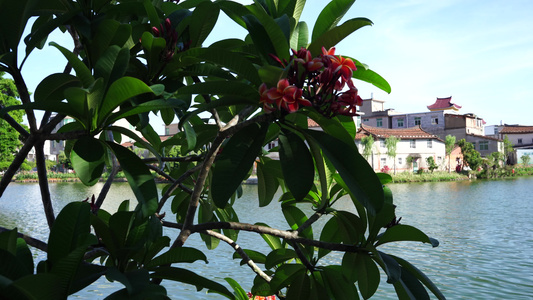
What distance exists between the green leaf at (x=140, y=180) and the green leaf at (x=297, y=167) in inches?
10.4

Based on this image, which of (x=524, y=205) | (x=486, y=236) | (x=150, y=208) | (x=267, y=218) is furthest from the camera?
(x=524, y=205)

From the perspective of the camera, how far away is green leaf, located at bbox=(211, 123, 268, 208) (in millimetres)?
875

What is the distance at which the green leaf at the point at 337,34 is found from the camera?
36.0 inches

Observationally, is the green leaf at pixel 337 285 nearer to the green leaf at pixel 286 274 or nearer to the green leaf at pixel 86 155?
the green leaf at pixel 286 274

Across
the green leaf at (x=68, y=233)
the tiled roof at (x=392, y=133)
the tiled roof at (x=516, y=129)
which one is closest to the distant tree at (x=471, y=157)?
the tiled roof at (x=392, y=133)

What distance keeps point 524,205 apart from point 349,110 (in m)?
14.5

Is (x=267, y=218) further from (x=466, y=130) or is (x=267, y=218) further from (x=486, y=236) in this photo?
(x=466, y=130)

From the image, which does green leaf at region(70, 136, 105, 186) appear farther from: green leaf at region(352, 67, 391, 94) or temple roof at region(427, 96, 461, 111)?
temple roof at region(427, 96, 461, 111)

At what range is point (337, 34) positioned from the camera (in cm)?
93

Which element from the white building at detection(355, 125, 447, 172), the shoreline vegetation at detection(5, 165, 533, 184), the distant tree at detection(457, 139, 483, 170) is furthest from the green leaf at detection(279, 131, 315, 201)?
the distant tree at detection(457, 139, 483, 170)

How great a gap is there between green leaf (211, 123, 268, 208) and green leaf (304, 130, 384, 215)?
132 millimetres

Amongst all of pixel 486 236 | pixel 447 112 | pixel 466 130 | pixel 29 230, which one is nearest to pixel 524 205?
pixel 486 236

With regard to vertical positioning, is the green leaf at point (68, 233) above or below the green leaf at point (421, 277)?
above

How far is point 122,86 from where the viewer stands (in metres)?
0.79
